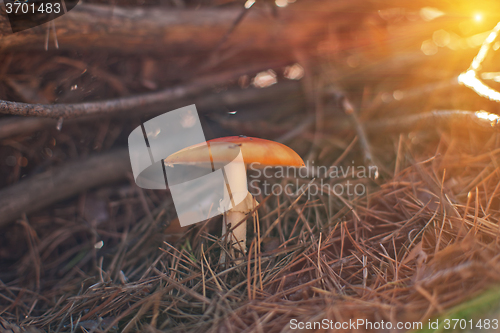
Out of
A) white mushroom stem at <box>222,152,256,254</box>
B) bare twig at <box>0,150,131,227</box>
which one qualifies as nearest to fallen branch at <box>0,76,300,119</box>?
bare twig at <box>0,150,131,227</box>

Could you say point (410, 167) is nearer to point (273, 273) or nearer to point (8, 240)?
point (273, 273)

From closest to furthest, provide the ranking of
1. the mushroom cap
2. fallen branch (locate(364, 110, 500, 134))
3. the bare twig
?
the mushroom cap, fallen branch (locate(364, 110, 500, 134)), the bare twig

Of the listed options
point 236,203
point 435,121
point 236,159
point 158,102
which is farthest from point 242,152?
point 435,121

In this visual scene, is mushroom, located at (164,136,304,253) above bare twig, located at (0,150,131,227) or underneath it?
above

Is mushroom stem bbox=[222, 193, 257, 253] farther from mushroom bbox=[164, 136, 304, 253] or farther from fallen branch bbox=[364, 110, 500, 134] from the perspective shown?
fallen branch bbox=[364, 110, 500, 134]

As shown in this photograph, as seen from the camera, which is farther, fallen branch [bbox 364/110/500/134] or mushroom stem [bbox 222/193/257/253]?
mushroom stem [bbox 222/193/257/253]

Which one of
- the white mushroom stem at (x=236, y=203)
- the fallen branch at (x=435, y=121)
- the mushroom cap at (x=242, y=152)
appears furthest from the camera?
the white mushroom stem at (x=236, y=203)

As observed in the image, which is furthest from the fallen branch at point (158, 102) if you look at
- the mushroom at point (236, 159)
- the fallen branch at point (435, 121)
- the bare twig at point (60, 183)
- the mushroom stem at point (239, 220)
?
the mushroom stem at point (239, 220)

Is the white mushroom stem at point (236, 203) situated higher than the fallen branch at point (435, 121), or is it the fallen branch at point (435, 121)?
the fallen branch at point (435, 121)

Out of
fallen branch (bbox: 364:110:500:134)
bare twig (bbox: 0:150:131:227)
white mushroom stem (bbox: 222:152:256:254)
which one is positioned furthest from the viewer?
bare twig (bbox: 0:150:131:227)

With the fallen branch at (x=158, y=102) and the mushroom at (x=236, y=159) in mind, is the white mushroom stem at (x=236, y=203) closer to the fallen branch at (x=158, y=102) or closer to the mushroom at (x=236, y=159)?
the mushroom at (x=236, y=159)
